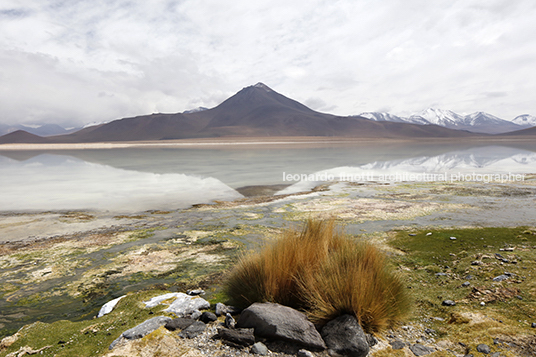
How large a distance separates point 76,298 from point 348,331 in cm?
346

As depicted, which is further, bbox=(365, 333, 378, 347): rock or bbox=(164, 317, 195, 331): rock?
bbox=(164, 317, 195, 331): rock

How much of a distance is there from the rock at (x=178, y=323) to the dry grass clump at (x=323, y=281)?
1.85ft

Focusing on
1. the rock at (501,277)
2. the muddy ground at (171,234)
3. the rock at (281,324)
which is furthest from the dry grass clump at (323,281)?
the rock at (501,277)

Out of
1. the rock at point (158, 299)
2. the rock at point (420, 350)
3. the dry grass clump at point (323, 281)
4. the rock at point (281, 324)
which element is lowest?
the rock at point (420, 350)

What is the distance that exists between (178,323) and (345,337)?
4.91 ft

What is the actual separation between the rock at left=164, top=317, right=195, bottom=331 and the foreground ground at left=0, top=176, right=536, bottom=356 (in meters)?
0.11

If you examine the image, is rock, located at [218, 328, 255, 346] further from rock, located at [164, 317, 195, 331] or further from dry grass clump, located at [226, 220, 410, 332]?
dry grass clump, located at [226, 220, 410, 332]

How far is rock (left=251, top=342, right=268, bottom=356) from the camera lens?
8.27ft

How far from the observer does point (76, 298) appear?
4086 mm

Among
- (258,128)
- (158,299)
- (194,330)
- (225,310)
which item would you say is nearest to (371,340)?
(225,310)

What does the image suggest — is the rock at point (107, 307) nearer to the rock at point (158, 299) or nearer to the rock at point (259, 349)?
the rock at point (158, 299)

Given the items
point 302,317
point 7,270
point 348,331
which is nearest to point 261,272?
point 302,317

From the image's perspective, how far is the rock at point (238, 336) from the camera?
8.64 feet

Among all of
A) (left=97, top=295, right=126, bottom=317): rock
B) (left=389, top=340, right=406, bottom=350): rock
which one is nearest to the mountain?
(left=97, top=295, right=126, bottom=317): rock
